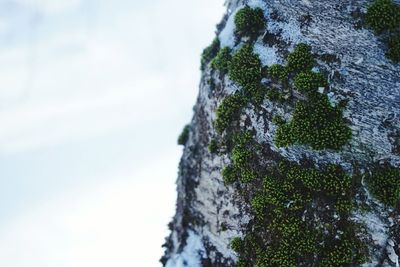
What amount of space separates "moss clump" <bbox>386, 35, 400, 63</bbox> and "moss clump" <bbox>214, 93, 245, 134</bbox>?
3433 millimetres

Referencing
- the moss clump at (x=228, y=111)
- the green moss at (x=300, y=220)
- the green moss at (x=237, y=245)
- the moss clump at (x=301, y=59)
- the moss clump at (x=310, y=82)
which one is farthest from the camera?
the moss clump at (x=228, y=111)

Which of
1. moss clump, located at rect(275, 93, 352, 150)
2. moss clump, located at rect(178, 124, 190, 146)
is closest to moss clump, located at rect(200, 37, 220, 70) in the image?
moss clump, located at rect(178, 124, 190, 146)

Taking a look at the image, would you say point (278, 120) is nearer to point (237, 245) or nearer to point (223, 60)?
point (223, 60)

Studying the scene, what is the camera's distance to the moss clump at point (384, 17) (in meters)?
9.56

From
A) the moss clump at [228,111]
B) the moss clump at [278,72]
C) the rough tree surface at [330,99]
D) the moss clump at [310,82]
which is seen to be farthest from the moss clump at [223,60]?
the moss clump at [310,82]

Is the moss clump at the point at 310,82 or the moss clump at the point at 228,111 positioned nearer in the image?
the moss clump at the point at 310,82

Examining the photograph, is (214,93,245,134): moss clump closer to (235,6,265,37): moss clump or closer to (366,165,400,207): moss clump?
(235,6,265,37): moss clump

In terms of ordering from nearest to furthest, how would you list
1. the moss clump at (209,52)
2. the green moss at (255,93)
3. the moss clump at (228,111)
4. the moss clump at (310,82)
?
the moss clump at (310,82) → the green moss at (255,93) → the moss clump at (228,111) → the moss clump at (209,52)

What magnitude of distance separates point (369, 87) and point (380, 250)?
3375 millimetres

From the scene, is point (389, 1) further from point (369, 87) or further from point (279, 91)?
point (279, 91)

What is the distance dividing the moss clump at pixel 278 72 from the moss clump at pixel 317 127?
0.74 meters

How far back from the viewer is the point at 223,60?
1170 centimetres

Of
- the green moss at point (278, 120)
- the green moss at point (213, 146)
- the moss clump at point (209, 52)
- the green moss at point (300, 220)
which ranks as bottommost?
the green moss at point (300, 220)

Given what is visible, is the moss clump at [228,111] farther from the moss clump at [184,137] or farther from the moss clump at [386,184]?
the moss clump at [386,184]
